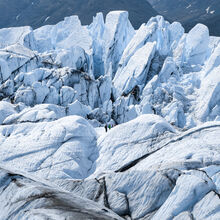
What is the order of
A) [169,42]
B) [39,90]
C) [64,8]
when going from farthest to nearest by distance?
1. [64,8]
2. [169,42]
3. [39,90]

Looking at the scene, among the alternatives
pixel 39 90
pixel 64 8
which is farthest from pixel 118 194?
pixel 64 8

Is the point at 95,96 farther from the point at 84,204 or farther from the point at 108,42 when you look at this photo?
the point at 84,204

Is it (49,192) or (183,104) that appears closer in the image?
(49,192)

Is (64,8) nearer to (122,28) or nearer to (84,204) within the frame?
(122,28)

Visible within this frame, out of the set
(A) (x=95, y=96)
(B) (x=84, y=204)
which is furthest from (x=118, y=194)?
(A) (x=95, y=96)

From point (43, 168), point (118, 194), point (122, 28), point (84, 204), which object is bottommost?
point (122, 28)

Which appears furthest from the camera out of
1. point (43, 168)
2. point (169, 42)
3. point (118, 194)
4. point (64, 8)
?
point (64, 8)

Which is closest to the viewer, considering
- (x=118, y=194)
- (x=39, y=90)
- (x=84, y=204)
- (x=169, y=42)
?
(x=84, y=204)

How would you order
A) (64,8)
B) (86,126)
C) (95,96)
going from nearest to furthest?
(86,126) → (95,96) → (64,8)

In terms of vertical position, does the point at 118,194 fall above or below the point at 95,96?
above
